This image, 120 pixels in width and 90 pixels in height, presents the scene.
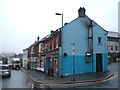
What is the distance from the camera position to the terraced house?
74.7 feet

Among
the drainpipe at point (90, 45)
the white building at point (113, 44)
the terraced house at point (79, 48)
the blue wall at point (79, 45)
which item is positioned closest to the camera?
the terraced house at point (79, 48)

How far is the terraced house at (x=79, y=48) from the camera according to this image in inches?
897

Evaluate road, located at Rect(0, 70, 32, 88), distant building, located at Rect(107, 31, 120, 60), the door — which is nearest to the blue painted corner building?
the door

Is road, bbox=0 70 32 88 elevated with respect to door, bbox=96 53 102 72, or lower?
lower

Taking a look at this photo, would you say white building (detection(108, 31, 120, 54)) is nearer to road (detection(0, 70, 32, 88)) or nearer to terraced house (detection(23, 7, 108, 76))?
terraced house (detection(23, 7, 108, 76))

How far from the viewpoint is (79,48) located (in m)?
23.7

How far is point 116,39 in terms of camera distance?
175ft

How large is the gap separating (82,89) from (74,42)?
1145 centimetres

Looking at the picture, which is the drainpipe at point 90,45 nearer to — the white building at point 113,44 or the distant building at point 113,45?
the distant building at point 113,45

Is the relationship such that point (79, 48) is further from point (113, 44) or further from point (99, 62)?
point (113, 44)

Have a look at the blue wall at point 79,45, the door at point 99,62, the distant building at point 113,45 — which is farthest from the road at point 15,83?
the distant building at point 113,45

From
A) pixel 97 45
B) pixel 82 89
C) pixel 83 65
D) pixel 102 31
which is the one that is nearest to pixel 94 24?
pixel 102 31

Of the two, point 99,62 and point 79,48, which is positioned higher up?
point 79,48

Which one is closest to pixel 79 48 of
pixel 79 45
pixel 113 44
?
pixel 79 45
